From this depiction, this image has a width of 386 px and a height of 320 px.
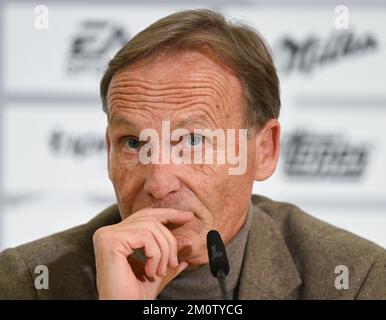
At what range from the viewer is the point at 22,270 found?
196cm

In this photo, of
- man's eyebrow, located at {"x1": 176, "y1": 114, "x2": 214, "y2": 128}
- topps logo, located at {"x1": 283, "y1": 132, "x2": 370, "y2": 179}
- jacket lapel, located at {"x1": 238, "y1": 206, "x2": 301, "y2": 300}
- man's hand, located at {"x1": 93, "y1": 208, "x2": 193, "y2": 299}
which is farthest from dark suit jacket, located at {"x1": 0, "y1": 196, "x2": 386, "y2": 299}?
man's eyebrow, located at {"x1": 176, "y1": 114, "x2": 214, "y2": 128}

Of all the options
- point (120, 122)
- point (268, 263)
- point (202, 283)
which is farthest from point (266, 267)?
point (120, 122)

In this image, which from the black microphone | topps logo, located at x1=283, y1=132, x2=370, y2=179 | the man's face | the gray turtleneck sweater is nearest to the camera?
the black microphone

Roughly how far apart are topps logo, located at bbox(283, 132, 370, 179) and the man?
0.64 ft

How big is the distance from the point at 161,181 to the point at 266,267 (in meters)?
0.48

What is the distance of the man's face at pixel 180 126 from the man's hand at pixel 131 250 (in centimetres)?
10

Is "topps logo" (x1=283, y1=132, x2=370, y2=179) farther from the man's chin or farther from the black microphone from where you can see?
the black microphone

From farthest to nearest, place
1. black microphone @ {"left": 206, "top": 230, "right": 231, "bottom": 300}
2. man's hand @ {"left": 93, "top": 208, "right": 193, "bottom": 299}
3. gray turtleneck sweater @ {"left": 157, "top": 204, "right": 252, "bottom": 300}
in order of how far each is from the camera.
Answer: gray turtleneck sweater @ {"left": 157, "top": 204, "right": 252, "bottom": 300}
man's hand @ {"left": 93, "top": 208, "right": 193, "bottom": 299}
black microphone @ {"left": 206, "top": 230, "right": 231, "bottom": 300}

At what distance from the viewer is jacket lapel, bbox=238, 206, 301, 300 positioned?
6.40 ft

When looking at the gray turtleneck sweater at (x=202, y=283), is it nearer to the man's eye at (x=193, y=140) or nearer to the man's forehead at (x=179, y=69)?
the man's eye at (x=193, y=140)

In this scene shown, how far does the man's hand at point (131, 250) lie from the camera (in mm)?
1631

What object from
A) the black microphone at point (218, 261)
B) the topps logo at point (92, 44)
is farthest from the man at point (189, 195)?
the topps logo at point (92, 44)

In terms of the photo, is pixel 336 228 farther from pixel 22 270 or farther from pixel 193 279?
pixel 22 270

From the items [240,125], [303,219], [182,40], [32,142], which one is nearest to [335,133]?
[303,219]
